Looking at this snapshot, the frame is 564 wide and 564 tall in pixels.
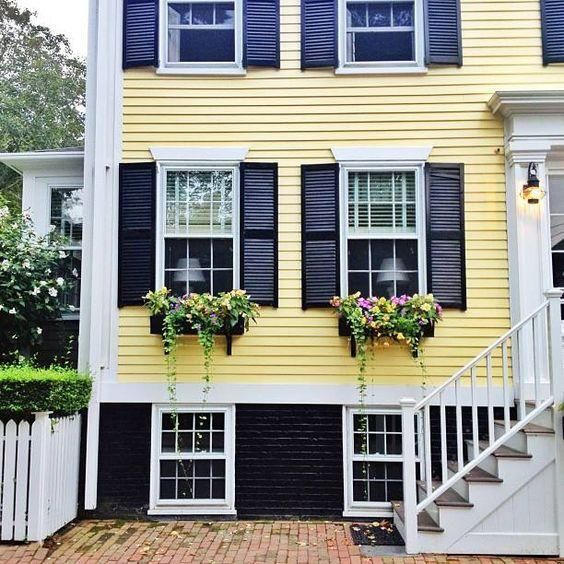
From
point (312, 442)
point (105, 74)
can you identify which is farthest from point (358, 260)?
point (105, 74)

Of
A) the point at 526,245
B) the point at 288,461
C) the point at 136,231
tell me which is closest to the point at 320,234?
the point at 136,231

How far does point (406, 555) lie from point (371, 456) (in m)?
1.25

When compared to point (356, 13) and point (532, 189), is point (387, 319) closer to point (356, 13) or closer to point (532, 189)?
point (532, 189)

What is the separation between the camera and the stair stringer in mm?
4707

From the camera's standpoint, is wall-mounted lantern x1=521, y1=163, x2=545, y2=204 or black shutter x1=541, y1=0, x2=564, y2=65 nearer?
wall-mounted lantern x1=521, y1=163, x2=545, y2=204

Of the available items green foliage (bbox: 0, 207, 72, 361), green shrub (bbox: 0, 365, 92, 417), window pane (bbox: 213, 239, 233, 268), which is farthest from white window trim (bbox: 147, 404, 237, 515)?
green foliage (bbox: 0, 207, 72, 361)

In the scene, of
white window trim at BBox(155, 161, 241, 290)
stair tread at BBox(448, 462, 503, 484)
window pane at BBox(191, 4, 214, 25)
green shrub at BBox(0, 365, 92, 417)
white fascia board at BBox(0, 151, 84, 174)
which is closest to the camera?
stair tread at BBox(448, 462, 503, 484)

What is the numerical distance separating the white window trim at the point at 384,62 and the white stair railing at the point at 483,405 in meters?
2.84

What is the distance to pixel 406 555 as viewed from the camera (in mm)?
4652

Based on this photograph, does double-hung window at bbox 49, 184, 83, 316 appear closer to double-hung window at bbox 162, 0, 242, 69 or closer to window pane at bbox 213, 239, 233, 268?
window pane at bbox 213, 239, 233, 268

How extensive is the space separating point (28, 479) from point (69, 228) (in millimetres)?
3097

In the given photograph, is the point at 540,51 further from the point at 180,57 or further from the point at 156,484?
the point at 156,484

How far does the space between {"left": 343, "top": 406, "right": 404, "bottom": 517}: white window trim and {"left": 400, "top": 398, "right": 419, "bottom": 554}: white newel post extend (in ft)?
2.97

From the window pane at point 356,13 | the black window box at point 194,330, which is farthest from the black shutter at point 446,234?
the black window box at point 194,330
